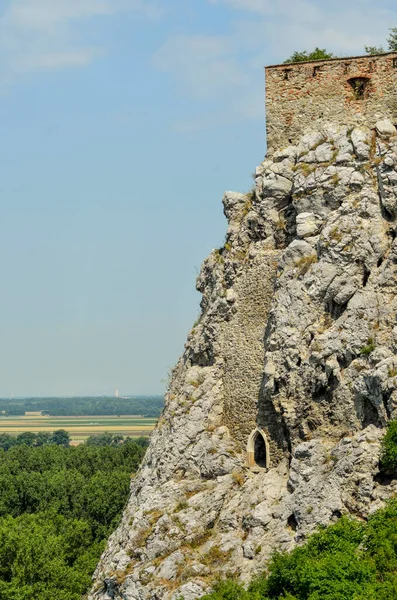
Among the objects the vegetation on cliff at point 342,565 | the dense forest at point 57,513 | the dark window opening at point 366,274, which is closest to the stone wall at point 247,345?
the dark window opening at point 366,274

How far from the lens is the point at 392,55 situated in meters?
42.8

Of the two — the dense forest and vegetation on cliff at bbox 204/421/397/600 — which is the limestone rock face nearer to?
vegetation on cliff at bbox 204/421/397/600

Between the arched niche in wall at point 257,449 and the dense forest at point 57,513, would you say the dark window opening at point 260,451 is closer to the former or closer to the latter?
the arched niche in wall at point 257,449

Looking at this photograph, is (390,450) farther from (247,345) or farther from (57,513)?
(57,513)

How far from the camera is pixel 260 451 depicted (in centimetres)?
4200

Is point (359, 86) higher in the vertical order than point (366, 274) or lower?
higher

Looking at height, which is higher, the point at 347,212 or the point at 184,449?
the point at 347,212

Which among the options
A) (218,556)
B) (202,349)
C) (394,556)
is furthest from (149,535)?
(394,556)

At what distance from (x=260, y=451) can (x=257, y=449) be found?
6.4 inches

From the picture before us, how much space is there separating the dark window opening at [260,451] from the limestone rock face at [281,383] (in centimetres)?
18

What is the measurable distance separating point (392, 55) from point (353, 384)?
13948 millimetres

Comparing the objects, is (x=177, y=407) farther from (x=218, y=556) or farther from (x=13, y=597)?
(x=13, y=597)

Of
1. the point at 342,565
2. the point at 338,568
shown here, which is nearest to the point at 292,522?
the point at 342,565

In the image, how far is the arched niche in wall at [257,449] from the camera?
41406 mm
